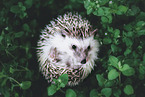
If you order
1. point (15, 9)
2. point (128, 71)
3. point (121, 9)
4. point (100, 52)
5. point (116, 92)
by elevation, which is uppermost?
point (15, 9)

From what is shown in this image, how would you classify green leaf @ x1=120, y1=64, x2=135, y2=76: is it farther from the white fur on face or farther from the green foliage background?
the white fur on face

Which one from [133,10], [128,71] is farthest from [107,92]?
[133,10]

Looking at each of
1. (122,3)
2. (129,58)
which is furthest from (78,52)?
(122,3)

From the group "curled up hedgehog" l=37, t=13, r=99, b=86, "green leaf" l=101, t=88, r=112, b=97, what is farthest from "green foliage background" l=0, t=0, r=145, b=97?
"curled up hedgehog" l=37, t=13, r=99, b=86

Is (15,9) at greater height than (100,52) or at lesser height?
greater

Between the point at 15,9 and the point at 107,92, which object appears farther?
the point at 15,9

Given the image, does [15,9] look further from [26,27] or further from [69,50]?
[69,50]
